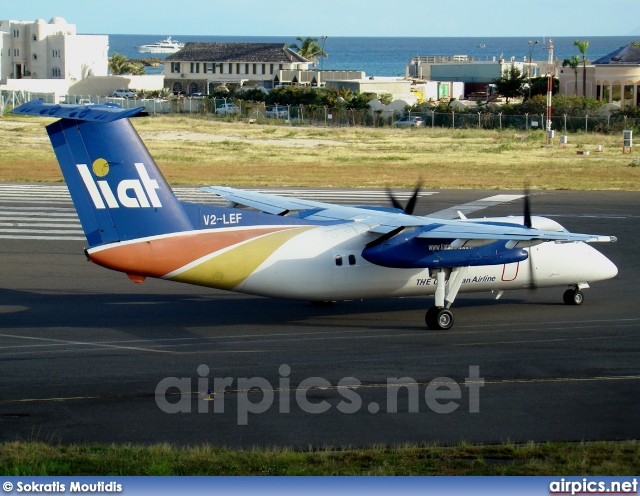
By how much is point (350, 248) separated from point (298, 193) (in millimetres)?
22031

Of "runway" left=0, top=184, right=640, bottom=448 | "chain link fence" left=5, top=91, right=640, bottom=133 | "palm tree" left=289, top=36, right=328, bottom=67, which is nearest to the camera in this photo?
"runway" left=0, top=184, right=640, bottom=448

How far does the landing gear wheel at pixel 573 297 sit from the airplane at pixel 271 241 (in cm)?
77

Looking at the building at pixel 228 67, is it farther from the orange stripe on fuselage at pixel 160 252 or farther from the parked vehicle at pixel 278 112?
the orange stripe on fuselage at pixel 160 252

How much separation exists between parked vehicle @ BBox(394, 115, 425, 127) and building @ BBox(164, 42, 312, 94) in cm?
4912

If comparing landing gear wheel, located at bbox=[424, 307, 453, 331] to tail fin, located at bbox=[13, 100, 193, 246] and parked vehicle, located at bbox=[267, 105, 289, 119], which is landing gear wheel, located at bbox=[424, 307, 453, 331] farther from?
parked vehicle, located at bbox=[267, 105, 289, 119]

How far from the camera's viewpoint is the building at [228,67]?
12419 cm

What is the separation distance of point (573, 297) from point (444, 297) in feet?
14.6

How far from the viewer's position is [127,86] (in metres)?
117

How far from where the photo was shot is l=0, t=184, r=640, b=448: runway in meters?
12.9

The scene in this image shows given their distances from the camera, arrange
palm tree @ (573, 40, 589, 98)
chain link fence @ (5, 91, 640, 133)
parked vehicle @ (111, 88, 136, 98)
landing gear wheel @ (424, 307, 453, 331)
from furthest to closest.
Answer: parked vehicle @ (111, 88, 136, 98), palm tree @ (573, 40, 589, 98), chain link fence @ (5, 91, 640, 133), landing gear wheel @ (424, 307, 453, 331)

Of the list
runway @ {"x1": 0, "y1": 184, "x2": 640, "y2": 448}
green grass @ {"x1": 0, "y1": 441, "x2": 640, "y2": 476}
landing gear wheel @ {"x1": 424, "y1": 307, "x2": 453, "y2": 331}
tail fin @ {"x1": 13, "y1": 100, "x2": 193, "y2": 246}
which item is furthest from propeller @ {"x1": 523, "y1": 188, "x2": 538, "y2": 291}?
tail fin @ {"x1": 13, "y1": 100, "x2": 193, "y2": 246}

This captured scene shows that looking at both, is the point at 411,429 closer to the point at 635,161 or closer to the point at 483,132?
the point at 635,161


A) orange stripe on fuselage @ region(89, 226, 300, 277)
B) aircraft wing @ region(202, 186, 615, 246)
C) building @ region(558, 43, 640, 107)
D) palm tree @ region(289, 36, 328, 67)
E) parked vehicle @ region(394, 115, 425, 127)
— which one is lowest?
orange stripe on fuselage @ region(89, 226, 300, 277)
